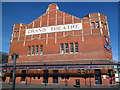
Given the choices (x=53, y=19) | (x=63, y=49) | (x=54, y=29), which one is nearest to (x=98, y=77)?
(x=63, y=49)

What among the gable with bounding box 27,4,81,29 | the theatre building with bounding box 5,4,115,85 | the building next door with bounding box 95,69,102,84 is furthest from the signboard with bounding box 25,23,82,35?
the building next door with bounding box 95,69,102,84

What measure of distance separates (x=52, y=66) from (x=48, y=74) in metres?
3.32

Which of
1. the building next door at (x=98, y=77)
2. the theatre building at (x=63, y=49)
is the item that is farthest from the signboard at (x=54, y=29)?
the building next door at (x=98, y=77)

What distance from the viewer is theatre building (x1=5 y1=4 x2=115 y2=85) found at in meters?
22.1

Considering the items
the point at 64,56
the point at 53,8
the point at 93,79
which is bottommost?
the point at 93,79

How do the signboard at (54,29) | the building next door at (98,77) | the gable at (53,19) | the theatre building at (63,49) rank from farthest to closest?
the gable at (53,19), the signboard at (54,29), the theatre building at (63,49), the building next door at (98,77)

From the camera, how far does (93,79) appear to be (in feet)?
71.2

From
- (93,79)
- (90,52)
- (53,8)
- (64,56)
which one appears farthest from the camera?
(53,8)

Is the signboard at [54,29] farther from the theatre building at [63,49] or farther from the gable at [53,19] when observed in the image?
the gable at [53,19]

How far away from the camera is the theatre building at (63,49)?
22.1 m

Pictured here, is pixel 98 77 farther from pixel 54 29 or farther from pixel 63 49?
pixel 54 29

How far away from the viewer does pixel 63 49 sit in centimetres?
2558

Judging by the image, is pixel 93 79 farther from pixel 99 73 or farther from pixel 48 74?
pixel 48 74

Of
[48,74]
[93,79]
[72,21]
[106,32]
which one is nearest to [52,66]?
[48,74]
